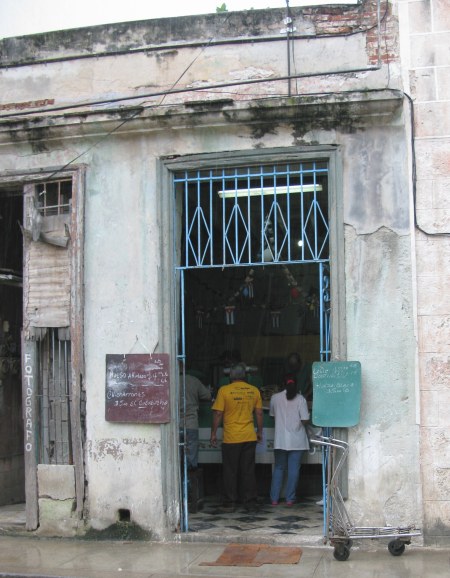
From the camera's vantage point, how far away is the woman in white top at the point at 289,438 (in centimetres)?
874

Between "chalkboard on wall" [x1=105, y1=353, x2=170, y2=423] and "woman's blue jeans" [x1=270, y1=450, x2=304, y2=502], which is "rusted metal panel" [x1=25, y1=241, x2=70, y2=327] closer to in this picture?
"chalkboard on wall" [x1=105, y1=353, x2=170, y2=423]

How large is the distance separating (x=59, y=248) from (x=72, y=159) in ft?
3.15

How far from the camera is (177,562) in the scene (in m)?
6.78

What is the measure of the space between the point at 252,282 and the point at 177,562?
222 inches

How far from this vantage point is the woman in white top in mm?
8742

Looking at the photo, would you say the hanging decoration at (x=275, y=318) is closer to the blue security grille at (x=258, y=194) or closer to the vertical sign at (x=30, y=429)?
the blue security grille at (x=258, y=194)

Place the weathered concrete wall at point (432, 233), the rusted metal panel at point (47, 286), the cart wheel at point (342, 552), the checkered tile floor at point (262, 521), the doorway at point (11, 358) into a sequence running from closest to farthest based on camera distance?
the cart wheel at point (342, 552), the weathered concrete wall at point (432, 233), the checkered tile floor at point (262, 521), the rusted metal panel at point (47, 286), the doorway at point (11, 358)

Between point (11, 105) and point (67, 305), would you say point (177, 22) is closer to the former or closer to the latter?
point (11, 105)

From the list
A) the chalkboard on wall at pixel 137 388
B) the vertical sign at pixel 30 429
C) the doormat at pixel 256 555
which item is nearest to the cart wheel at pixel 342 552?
the doormat at pixel 256 555

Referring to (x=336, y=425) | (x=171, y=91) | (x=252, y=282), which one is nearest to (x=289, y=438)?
(x=336, y=425)

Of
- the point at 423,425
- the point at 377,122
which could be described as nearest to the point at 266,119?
the point at 377,122

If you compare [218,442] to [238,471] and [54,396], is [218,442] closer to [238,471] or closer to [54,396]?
[238,471]

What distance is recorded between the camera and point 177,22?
8.00 metres

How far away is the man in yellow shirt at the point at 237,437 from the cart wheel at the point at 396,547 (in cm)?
235
